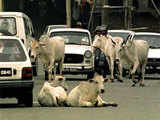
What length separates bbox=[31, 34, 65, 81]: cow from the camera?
29625 millimetres

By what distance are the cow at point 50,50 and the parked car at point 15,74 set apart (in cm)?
1055

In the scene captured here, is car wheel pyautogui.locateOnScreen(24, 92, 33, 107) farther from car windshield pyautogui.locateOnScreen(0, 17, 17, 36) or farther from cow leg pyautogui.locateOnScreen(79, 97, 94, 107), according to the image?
car windshield pyautogui.locateOnScreen(0, 17, 17, 36)

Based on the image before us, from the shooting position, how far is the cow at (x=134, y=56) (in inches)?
1142

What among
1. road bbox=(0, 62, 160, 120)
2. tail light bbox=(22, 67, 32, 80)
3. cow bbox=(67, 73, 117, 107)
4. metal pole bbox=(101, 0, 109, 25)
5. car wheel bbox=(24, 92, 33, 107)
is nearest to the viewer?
road bbox=(0, 62, 160, 120)

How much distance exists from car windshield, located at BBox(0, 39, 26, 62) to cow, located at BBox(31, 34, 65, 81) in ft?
33.7

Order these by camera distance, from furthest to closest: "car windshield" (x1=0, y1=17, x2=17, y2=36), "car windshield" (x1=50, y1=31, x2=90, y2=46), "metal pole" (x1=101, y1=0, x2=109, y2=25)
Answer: "metal pole" (x1=101, y1=0, x2=109, y2=25), "car windshield" (x1=50, y1=31, x2=90, y2=46), "car windshield" (x1=0, y1=17, x2=17, y2=36)

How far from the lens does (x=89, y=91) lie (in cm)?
1877

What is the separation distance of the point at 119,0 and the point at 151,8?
2179 mm

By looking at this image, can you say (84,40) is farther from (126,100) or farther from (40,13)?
(40,13)

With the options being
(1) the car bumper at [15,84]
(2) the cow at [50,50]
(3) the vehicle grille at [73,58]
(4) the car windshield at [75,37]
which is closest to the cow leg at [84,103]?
(1) the car bumper at [15,84]

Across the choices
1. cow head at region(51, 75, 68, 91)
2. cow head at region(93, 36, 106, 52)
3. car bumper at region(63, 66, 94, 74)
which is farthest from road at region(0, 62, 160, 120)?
car bumper at region(63, 66, 94, 74)

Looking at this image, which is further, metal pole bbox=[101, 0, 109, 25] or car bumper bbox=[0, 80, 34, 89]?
metal pole bbox=[101, 0, 109, 25]

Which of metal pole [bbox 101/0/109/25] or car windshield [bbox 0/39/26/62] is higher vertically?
car windshield [bbox 0/39/26/62]

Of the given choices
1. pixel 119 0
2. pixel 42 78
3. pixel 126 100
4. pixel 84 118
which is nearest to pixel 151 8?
pixel 119 0
